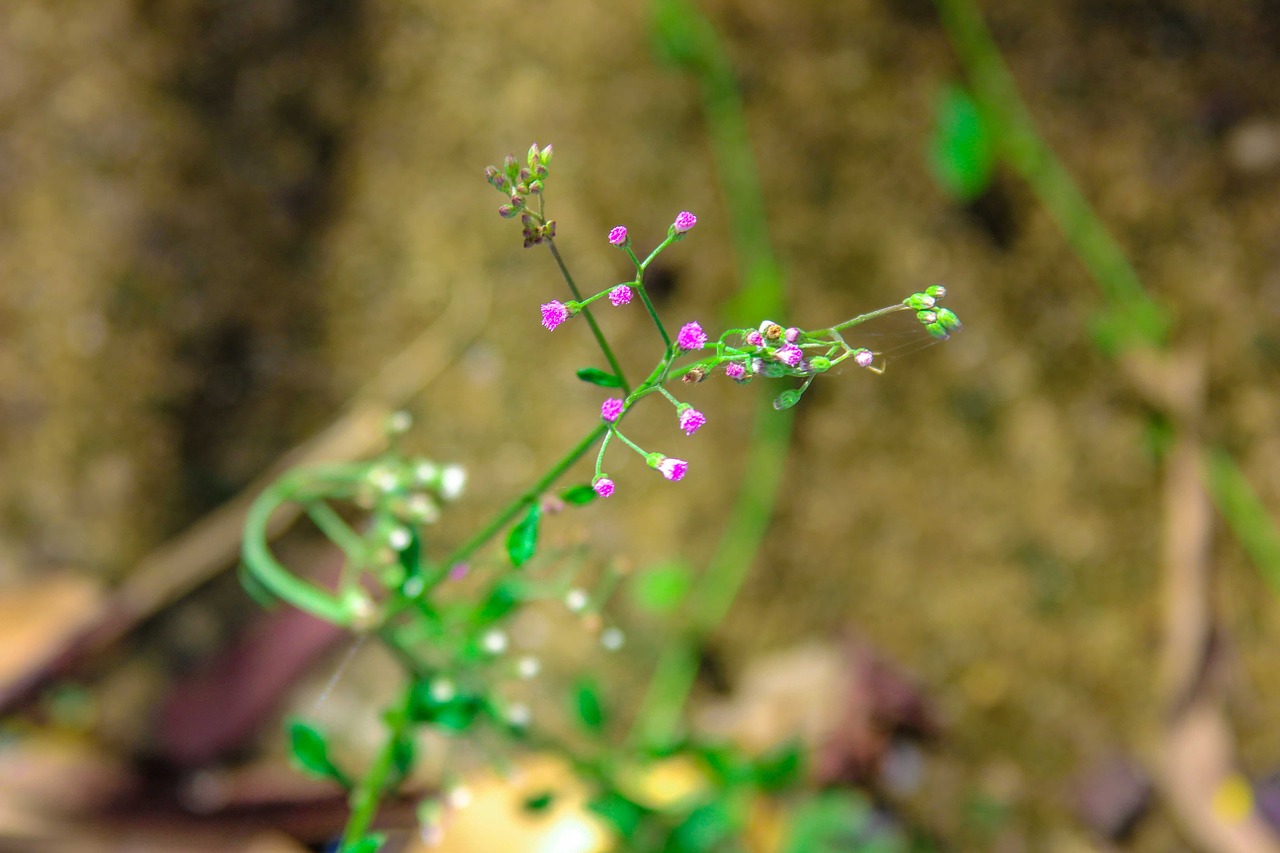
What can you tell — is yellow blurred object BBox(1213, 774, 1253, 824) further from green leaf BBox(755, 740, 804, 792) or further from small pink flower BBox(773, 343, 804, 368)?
small pink flower BBox(773, 343, 804, 368)

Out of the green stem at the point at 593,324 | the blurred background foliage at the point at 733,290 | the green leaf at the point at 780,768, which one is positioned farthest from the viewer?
the blurred background foliage at the point at 733,290

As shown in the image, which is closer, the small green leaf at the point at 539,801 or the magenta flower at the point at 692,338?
the magenta flower at the point at 692,338

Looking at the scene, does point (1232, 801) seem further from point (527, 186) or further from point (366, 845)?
point (527, 186)

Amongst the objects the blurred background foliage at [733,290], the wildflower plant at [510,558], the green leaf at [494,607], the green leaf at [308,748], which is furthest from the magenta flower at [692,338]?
the blurred background foliage at [733,290]

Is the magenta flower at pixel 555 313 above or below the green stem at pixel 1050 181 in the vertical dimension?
below

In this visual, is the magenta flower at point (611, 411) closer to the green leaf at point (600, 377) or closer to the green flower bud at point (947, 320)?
the green leaf at point (600, 377)

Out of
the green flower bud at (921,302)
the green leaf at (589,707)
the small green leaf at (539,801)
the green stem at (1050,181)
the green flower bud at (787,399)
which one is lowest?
the green flower bud at (787,399)

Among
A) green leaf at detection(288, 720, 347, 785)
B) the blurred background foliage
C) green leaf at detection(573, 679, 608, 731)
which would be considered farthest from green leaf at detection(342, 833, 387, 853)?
the blurred background foliage

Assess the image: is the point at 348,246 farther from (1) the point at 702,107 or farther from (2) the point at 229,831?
(2) the point at 229,831
